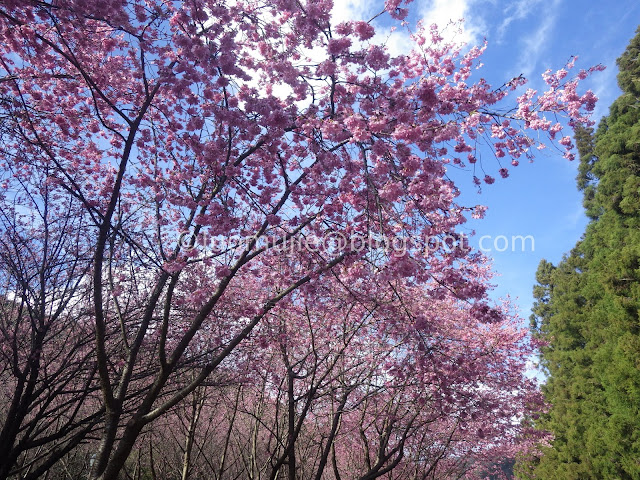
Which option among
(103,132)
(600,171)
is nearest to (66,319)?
(103,132)

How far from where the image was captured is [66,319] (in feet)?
23.6

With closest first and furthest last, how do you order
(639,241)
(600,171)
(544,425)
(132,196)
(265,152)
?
(265,152) → (132,196) → (639,241) → (600,171) → (544,425)

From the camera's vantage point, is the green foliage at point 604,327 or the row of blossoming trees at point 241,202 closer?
the row of blossoming trees at point 241,202

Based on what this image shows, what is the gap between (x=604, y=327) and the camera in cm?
1531

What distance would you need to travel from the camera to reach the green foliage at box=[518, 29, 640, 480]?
511 inches

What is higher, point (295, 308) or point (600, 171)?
point (600, 171)

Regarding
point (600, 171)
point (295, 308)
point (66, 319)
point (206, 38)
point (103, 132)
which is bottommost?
point (66, 319)

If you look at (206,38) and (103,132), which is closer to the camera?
(206,38)

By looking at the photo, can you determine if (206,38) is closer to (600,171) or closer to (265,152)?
(265,152)

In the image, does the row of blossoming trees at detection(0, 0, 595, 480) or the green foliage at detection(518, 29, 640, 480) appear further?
the green foliage at detection(518, 29, 640, 480)

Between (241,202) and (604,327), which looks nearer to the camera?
(241,202)

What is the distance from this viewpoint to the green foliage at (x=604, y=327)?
12984 millimetres

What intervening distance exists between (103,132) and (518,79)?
22.1ft

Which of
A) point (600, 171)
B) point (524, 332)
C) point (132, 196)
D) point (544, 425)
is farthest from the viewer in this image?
point (544, 425)
